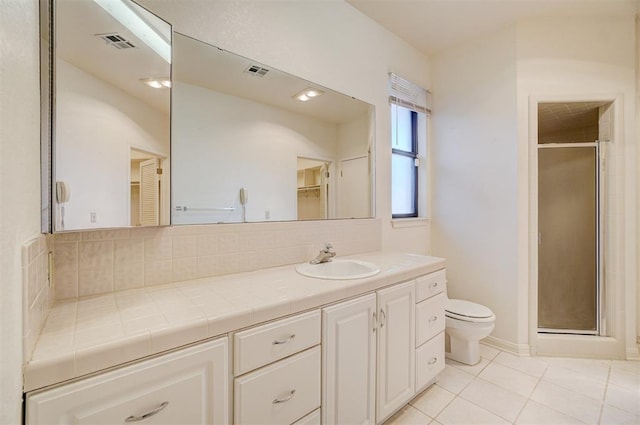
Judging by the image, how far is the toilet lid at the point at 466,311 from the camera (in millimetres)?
2039

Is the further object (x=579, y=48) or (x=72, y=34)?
(x=579, y=48)

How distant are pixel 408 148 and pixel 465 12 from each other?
3.79ft

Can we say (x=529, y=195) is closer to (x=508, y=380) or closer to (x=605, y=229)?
(x=605, y=229)

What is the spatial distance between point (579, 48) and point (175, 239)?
3.28 metres

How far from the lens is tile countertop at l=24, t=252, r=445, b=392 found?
0.69 m

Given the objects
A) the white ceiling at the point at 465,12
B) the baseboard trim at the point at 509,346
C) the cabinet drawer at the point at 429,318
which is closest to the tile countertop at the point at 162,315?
the cabinet drawer at the point at 429,318

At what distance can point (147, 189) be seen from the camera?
1.22 metres

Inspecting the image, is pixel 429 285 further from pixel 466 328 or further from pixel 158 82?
pixel 158 82

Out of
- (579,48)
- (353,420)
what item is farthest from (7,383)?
(579,48)

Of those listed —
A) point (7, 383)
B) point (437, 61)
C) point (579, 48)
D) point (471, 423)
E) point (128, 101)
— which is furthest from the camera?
point (437, 61)

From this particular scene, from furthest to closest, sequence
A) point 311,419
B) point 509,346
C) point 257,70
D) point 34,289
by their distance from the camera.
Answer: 1. point 509,346
2. point 257,70
3. point 311,419
4. point 34,289

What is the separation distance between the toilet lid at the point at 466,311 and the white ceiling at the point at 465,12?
92.3 inches

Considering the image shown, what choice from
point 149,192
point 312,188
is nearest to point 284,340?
point 149,192

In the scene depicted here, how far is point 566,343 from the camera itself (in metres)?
2.25
